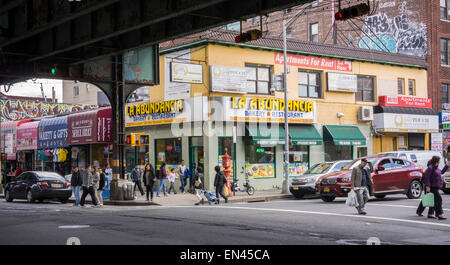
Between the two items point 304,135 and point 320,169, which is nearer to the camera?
point 320,169

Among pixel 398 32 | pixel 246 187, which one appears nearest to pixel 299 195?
Answer: pixel 246 187

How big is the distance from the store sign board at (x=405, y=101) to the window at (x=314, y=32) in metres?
11.1

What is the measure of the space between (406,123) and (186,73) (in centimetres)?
1649

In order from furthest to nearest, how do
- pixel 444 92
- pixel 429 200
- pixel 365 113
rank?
1. pixel 444 92
2. pixel 365 113
3. pixel 429 200

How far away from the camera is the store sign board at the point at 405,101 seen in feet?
119

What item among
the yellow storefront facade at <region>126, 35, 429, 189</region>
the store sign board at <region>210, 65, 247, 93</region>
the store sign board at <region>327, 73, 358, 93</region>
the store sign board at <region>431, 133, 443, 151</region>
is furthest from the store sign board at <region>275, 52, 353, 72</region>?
the store sign board at <region>431, 133, 443, 151</region>

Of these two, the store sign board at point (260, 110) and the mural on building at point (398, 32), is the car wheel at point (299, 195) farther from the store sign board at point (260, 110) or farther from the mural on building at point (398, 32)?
the mural on building at point (398, 32)

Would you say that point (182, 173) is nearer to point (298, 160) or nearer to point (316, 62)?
point (298, 160)

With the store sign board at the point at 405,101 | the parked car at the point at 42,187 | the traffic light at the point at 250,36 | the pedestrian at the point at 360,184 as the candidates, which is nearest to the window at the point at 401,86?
the store sign board at the point at 405,101

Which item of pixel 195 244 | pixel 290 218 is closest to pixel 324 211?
pixel 290 218

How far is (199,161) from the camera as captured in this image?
99.9 feet

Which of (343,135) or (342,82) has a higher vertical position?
(342,82)

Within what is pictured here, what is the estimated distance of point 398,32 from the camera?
137 ft
